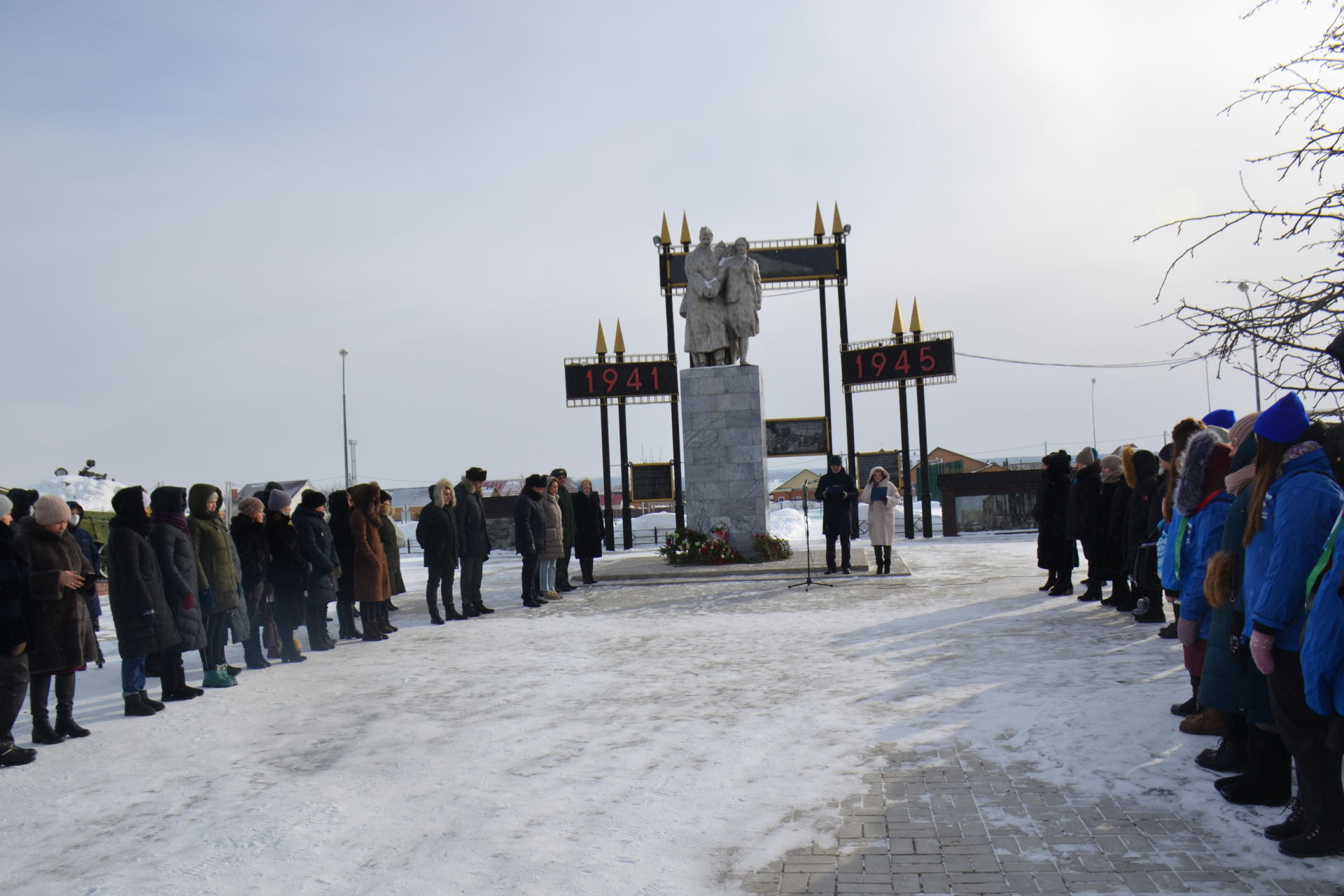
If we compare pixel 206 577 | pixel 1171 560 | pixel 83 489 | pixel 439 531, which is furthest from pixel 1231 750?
pixel 83 489

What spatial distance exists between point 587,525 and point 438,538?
3.76 m

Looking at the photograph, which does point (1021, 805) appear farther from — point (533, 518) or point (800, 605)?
point (533, 518)

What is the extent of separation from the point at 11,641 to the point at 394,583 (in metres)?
5.78

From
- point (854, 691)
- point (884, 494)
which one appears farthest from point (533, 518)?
point (854, 691)

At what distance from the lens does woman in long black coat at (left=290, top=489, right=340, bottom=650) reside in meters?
8.64

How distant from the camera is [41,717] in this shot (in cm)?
582

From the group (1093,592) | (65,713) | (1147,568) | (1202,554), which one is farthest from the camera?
(1093,592)

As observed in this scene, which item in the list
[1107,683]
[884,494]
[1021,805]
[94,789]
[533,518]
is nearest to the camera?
[1021,805]

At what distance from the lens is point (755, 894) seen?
330cm

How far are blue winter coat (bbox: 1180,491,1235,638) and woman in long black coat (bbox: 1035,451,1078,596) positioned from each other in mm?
6614

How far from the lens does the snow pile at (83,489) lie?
32.3 meters

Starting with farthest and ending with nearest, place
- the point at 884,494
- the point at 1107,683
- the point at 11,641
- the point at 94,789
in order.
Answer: the point at 884,494
the point at 1107,683
the point at 11,641
the point at 94,789

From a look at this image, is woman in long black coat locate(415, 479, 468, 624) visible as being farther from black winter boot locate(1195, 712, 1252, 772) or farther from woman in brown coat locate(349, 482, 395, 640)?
black winter boot locate(1195, 712, 1252, 772)

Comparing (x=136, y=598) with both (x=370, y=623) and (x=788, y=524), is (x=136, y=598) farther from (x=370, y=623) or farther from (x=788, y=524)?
(x=788, y=524)
